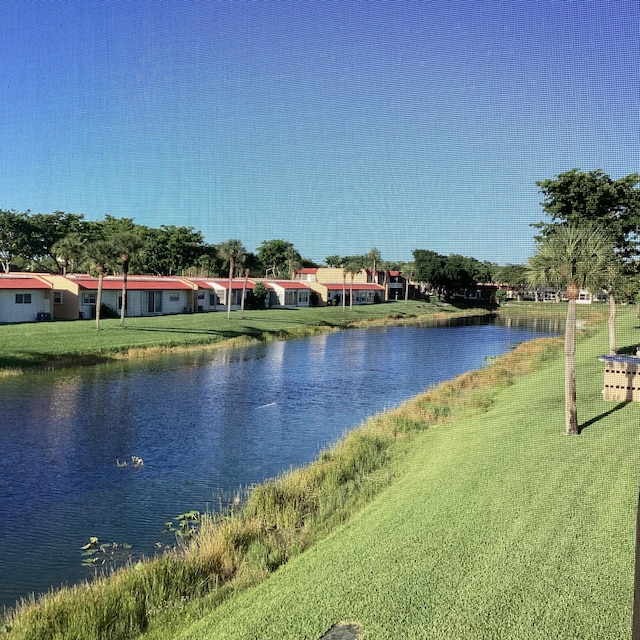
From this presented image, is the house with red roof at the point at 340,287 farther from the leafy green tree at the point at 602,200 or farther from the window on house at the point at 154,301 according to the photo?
the leafy green tree at the point at 602,200

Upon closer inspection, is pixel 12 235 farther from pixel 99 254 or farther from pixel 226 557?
pixel 226 557

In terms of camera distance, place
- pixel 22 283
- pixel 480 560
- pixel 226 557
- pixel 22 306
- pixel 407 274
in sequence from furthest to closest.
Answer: pixel 407 274 < pixel 22 283 < pixel 22 306 < pixel 226 557 < pixel 480 560

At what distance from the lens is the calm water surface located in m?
11.3

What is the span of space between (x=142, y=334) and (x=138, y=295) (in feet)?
41.3

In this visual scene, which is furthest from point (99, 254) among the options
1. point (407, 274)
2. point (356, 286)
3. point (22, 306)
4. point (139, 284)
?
point (407, 274)

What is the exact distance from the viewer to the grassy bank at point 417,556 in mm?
6141

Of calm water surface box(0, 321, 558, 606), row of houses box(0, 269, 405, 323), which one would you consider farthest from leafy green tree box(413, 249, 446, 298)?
calm water surface box(0, 321, 558, 606)

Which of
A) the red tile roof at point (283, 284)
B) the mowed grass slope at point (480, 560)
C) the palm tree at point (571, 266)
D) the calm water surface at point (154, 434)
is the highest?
the red tile roof at point (283, 284)

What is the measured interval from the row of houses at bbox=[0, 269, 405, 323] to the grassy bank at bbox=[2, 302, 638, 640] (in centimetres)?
3321

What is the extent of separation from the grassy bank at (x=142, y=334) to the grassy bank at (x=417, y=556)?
68.1 ft

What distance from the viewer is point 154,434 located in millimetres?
18391

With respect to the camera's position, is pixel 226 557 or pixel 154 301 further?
pixel 154 301

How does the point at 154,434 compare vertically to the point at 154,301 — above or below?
below

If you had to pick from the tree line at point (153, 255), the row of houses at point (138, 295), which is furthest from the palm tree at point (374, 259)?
the row of houses at point (138, 295)
